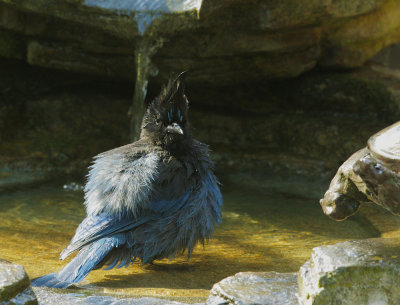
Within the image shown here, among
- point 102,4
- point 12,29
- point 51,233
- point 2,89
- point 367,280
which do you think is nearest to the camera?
point 367,280

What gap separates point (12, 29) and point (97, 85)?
144cm

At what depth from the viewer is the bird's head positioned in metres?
3.93

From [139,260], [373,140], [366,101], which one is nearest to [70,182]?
[139,260]

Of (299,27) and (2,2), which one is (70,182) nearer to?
(2,2)

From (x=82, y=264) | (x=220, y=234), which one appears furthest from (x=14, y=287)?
(x=220, y=234)

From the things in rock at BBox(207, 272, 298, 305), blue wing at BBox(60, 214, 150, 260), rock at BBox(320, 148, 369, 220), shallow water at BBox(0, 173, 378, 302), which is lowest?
shallow water at BBox(0, 173, 378, 302)

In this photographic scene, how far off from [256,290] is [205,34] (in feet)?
10.4

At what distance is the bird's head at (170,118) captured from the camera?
12.9 ft

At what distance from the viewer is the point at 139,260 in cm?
390

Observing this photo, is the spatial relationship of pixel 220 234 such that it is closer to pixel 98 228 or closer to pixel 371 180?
pixel 98 228

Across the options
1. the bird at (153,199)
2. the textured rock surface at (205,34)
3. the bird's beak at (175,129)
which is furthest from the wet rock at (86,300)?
the textured rock surface at (205,34)

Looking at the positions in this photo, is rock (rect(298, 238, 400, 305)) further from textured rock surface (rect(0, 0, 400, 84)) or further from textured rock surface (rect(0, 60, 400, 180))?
textured rock surface (rect(0, 60, 400, 180))

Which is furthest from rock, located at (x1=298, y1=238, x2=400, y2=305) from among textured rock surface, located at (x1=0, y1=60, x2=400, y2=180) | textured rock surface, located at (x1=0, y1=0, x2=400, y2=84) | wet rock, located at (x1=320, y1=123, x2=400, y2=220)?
textured rock surface, located at (x1=0, y1=60, x2=400, y2=180)

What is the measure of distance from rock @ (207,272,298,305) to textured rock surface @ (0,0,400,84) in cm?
274
